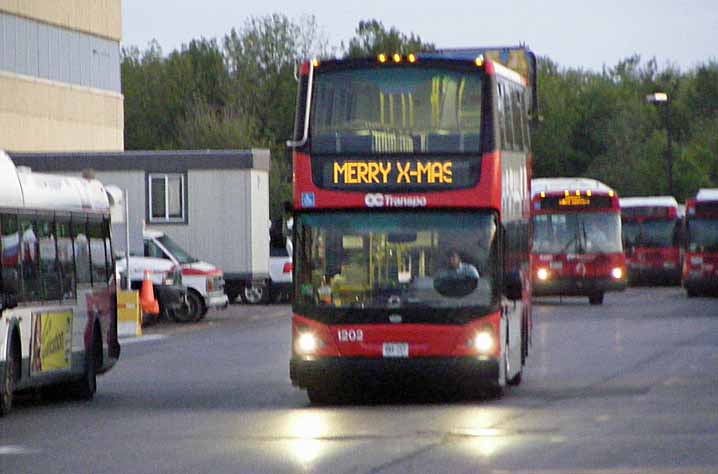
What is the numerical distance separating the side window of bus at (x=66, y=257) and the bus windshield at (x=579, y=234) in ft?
88.2

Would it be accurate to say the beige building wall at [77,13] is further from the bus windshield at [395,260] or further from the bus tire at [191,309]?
the bus windshield at [395,260]

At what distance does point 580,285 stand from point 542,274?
3.25 feet

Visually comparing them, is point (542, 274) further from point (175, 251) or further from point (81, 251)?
point (81, 251)

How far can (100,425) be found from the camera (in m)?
18.2

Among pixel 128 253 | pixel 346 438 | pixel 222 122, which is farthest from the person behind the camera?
pixel 222 122

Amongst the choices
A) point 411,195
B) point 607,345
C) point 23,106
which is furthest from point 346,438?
point 23,106

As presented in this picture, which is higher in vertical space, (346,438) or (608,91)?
(608,91)

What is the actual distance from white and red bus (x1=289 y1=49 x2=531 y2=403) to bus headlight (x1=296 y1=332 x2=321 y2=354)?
0.01 m

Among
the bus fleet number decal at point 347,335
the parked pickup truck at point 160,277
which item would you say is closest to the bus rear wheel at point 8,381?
the bus fleet number decal at point 347,335

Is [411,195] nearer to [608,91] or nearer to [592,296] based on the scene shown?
[592,296]

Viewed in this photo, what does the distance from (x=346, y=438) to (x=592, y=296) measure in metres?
33.2

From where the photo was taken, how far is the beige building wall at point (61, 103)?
60.7 metres

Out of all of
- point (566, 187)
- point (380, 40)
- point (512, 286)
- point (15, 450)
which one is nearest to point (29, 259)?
point (15, 450)

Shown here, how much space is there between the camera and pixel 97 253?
23.4m
